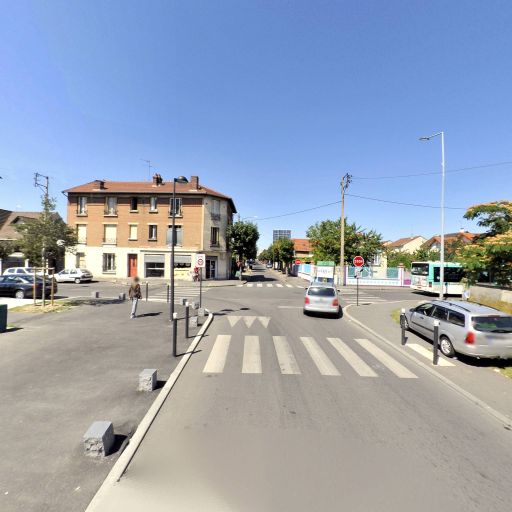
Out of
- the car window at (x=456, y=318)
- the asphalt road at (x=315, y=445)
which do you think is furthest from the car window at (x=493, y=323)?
the asphalt road at (x=315, y=445)

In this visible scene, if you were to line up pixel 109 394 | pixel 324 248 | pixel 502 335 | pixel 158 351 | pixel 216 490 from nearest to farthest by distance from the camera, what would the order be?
pixel 216 490
pixel 109 394
pixel 502 335
pixel 158 351
pixel 324 248

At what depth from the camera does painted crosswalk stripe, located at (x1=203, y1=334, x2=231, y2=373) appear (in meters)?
6.64

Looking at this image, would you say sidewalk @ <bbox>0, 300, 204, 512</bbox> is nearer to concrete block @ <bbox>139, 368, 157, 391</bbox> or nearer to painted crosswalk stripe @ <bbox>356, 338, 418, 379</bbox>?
concrete block @ <bbox>139, 368, 157, 391</bbox>

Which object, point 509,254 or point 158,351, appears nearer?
point 158,351

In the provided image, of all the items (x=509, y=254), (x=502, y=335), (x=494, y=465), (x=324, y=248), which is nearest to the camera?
(x=494, y=465)

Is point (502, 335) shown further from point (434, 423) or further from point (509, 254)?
point (509, 254)

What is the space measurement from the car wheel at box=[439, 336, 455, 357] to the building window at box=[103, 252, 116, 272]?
33305 millimetres

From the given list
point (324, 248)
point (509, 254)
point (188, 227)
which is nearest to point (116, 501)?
point (509, 254)

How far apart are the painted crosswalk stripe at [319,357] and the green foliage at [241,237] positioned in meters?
25.4

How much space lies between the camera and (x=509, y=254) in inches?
585

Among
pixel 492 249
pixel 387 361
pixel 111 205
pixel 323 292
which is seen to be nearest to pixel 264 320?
pixel 323 292

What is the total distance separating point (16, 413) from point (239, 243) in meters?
30.1

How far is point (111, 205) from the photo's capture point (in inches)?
1302

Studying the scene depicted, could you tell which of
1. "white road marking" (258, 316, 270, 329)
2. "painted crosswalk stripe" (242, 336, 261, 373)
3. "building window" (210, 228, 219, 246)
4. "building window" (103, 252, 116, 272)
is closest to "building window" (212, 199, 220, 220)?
"building window" (210, 228, 219, 246)
